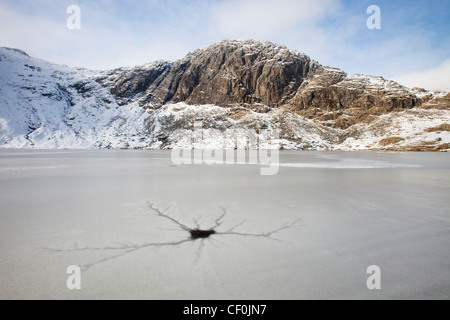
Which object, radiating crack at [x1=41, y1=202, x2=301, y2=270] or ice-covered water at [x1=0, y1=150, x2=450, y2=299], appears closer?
ice-covered water at [x1=0, y1=150, x2=450, y2=299]

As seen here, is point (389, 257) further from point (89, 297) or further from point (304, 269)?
point (89, 297)

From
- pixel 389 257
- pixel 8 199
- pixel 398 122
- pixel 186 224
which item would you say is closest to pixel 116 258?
pixel 186 224

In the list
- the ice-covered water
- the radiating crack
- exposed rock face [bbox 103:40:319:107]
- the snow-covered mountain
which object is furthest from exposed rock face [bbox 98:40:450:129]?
the radiating crack

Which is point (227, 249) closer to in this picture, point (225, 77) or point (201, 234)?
point (201, 234)

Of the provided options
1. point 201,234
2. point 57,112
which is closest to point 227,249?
point 201,234

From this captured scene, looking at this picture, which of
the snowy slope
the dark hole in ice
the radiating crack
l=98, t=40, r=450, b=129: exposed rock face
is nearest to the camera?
the radiating crack

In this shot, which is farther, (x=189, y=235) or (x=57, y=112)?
(x=57, y=112)
